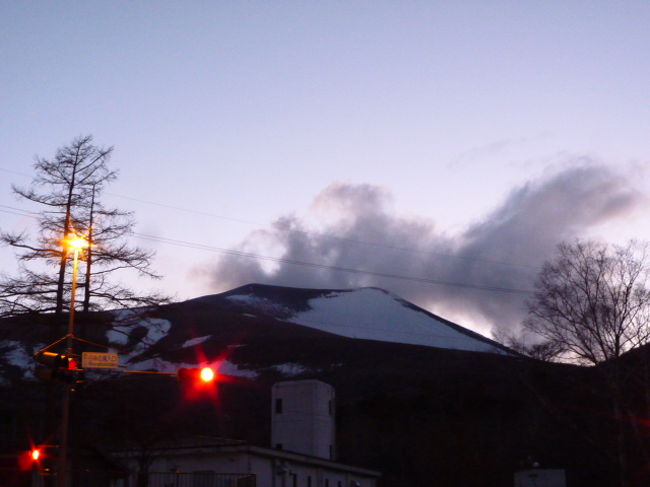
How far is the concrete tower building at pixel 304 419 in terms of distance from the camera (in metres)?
75.3

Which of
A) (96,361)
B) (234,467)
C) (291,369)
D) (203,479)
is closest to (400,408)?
(291,369)

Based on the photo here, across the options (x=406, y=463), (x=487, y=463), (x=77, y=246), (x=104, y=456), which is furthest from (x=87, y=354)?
Answer: (x=406, y=463)

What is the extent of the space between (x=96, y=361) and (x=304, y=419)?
55499mm

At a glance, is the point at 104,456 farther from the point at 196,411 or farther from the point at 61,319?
the point at 196,411

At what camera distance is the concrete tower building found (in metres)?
75.3

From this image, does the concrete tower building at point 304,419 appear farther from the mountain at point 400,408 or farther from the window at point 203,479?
the window at point 203,479

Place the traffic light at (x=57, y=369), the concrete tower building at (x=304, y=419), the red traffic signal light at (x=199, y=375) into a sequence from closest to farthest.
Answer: the traffic light at (x=57, y=369), the red traffic signal light at (x=199, y=375), the concrete tower building at (x=304, y=419)

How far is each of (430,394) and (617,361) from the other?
117 m

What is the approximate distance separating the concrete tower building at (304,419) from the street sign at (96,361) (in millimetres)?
53187

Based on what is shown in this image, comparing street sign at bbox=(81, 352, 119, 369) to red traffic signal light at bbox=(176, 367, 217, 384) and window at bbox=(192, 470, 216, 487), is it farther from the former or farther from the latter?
window at bbox=(192, 470, 216, 487)

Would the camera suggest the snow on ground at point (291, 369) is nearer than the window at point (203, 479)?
No

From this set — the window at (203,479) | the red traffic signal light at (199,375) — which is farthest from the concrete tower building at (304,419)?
the red traffic signal light at (199,375)

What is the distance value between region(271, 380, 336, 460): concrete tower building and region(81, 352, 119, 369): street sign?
53.2 m

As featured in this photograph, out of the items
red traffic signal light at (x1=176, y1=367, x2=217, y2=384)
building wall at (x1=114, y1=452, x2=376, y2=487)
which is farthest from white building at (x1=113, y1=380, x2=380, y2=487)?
red traffic signal light at (x1=176, y1=367, x2=217, y2=384)
